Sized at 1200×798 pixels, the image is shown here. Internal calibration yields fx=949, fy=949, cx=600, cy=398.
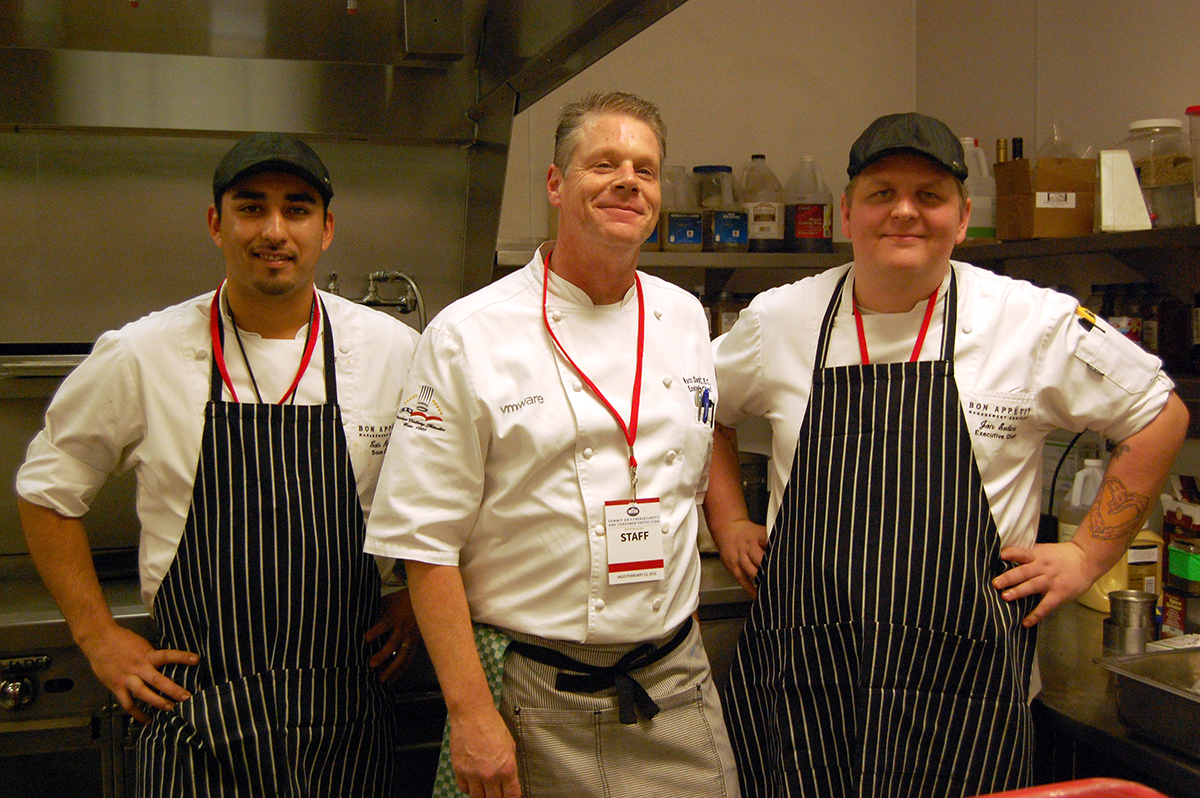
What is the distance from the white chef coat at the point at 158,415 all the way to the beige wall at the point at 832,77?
1.40 metres

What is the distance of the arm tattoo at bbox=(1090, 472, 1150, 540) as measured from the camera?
1.55 meters

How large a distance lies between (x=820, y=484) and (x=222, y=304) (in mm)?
1005

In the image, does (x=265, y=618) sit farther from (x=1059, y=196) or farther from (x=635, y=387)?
(x=1059, y=196)

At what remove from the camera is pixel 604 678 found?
1.38 m

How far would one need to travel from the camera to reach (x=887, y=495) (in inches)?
58.6

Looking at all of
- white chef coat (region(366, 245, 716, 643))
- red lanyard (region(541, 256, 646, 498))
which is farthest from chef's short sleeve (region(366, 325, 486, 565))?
red lanyard (region(541, 256, 646, 498))

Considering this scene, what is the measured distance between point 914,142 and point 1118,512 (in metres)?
0.69

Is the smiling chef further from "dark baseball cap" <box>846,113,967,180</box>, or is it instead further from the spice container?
the spice container

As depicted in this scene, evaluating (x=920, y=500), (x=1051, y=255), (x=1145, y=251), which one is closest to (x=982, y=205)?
(x=1051, y=255)

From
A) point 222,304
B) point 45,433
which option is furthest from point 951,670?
point 45,433

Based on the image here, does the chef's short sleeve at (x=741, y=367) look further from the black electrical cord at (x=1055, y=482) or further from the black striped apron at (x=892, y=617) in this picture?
the black electrical cord at (x=1055, y=482)

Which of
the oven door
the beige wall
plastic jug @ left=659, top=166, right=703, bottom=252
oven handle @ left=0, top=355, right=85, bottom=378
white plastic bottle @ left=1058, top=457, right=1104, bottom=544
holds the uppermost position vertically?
the beige wall

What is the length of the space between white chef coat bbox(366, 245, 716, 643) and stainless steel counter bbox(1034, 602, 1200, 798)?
2.15 feet

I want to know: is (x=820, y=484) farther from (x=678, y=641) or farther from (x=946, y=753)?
(x=946, y=753)
